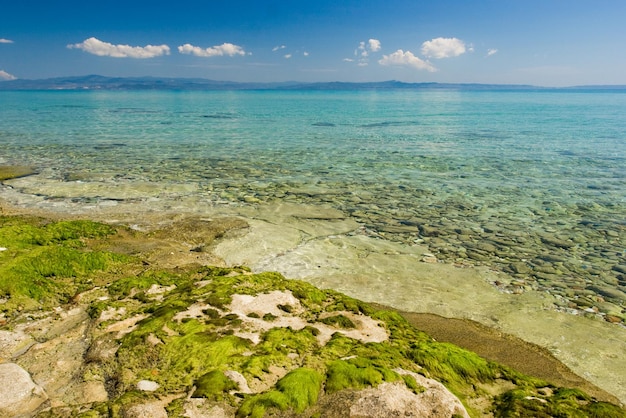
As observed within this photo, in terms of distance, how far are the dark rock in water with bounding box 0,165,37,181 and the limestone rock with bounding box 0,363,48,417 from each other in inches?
770

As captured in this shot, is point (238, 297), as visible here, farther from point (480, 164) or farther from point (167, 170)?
point (480, 164)

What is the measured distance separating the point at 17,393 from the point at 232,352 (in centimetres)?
261

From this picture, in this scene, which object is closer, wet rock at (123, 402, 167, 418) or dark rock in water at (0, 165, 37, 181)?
wet rock at (123, 402, 167, 418)

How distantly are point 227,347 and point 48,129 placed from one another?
49473 mm

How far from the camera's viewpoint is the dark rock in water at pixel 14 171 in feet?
70.7

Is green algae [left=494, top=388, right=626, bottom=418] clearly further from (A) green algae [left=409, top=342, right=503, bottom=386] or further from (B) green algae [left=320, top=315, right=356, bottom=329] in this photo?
(B) green algae [left=320, top=315, right=356, bottom=329]

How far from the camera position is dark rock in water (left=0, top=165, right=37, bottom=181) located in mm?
21534

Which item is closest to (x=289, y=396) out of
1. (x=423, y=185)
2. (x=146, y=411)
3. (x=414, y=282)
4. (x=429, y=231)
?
(x=146, y=411)

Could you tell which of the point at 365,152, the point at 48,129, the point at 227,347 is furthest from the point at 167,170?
the point at 48,129

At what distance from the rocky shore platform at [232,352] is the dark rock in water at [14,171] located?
1384 cm

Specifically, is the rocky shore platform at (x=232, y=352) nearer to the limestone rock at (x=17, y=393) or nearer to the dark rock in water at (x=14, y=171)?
the limestone rock at (x=17, y=393)

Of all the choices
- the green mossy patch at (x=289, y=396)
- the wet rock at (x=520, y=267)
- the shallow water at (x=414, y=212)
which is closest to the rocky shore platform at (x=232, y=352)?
the green mossy patch at (x=289, y=396)

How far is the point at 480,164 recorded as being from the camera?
27516 mm

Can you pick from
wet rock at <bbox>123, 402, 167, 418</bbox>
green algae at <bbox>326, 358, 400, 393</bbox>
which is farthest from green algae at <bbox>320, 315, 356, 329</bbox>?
wet rock at <bbox>123, 402, 167, 418</bbox>
